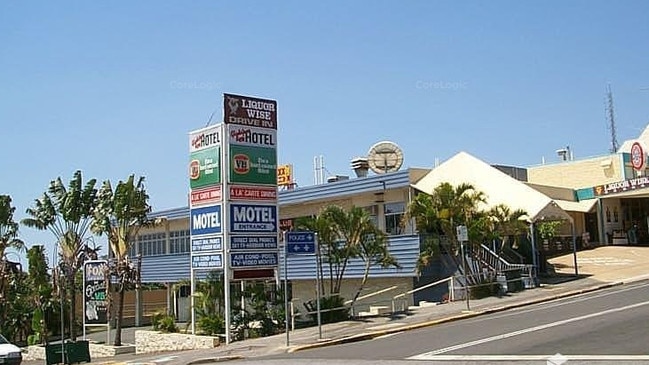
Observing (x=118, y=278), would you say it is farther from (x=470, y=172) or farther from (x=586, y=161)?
(x=586, y=161)

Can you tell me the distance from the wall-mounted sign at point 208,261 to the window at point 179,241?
2034cm

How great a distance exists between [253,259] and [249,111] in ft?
16.3

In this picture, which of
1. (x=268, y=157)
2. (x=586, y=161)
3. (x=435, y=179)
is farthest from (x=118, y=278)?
(x=586, y=161)

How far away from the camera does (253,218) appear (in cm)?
2564

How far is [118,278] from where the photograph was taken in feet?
109

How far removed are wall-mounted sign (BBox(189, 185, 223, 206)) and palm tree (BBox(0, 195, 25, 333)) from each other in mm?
20882

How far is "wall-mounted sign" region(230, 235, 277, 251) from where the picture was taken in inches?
987

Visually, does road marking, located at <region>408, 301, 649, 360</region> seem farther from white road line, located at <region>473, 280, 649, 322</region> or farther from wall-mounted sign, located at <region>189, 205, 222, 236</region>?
wall-mounted sign, located at <region>189, 205, 222, 236</region>

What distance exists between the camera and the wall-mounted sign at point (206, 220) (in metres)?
25.3

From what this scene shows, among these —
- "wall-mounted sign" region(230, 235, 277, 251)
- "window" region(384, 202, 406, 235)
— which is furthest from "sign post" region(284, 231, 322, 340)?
"window" region(384, 202, 406, 235)

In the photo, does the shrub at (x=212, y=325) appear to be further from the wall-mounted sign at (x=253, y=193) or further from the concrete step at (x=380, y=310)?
the concrete step at (x=380, y=310)

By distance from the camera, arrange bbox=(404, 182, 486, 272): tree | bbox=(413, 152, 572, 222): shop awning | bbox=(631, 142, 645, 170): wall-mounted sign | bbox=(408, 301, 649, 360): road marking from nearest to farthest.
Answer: bbox=(408, 301, 649, 360): road marking
bbox=(404, 182, 486, 272): tree
bbox=(413, 152, 572, 222): shop awning
bbox=(631, 142, 645, 170): wall-mounted sign

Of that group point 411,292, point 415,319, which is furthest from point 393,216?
point 415,319

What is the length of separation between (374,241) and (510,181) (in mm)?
8677
